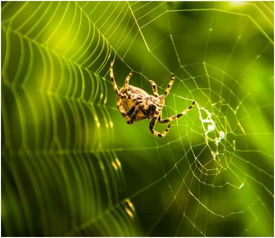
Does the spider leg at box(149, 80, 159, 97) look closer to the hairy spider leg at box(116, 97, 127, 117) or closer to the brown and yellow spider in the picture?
the brown and yellow spider

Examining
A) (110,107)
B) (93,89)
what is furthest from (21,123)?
(110,107)

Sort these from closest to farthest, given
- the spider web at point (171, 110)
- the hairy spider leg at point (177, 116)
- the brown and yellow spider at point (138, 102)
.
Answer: the spider web at point (171, 110), the brown and yellow spider at point (138, 102), the hairy spider leg at point (177, 116)

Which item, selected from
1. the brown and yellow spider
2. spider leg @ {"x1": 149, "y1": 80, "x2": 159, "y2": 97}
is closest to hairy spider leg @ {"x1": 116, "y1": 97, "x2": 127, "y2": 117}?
the brown and yellow spider

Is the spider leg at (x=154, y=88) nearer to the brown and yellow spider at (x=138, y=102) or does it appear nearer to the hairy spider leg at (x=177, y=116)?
the brown and yellow spider at (x=138, y=102)

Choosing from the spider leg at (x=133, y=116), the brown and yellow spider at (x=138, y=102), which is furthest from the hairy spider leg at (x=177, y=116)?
the spider leg at (x=133, y=116)

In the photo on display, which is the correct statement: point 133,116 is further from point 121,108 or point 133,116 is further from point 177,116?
point 177,116

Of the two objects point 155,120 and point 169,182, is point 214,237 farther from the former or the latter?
point 155,120
